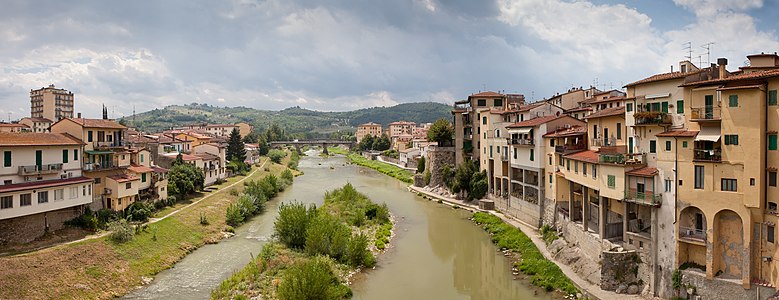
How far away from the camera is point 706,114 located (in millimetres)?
19688

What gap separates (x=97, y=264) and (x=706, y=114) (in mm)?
29079

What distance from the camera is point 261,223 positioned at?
133 feet

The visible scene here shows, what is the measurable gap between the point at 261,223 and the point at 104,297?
17753 millimetres

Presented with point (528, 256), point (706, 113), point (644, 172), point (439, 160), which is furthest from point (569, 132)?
point (439, 160)

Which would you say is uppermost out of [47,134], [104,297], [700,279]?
[47,134]

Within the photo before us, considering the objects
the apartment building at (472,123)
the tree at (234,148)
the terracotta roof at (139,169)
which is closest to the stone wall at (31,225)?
the terracotta roof at (139,169)

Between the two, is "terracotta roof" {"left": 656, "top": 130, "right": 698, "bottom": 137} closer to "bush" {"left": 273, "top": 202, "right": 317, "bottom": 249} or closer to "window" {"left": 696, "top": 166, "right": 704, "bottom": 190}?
"window" {"left": 696, "top": 166, "right": 704, "bottom": 190}

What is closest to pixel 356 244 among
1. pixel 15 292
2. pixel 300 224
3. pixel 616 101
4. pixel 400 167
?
pixel 300 224

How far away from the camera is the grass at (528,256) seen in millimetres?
24027

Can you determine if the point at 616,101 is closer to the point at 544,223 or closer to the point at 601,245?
the point at 544,223

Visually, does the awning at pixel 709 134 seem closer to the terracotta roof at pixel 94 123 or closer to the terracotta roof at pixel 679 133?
the terracotta roof at pixel 679 133

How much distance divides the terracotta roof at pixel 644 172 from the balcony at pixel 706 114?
8.79 ft

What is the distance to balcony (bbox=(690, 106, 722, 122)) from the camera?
19.2 meters

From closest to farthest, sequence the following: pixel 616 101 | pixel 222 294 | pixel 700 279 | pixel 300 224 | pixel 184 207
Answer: pixel 700 279 → pixel 222 294 → pixel 300 224 → pixel 616 101 → pixel 184 207
